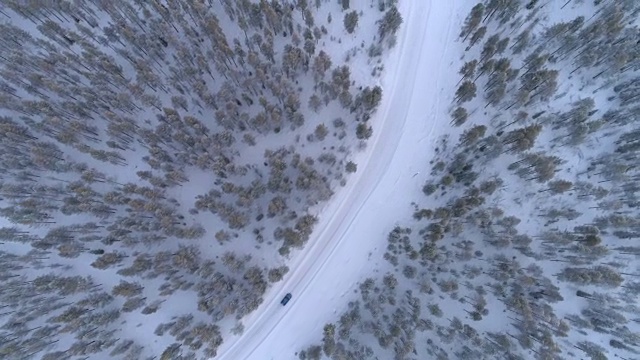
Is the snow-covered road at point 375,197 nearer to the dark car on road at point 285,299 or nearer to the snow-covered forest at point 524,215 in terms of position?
the dark car on road at point 285,299

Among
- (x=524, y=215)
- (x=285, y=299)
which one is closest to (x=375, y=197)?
(x=285, y=299)

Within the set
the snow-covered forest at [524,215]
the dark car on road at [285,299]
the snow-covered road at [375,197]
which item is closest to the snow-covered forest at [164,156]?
the snow-covered road at [375,197]

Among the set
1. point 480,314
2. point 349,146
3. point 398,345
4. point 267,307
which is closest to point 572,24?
point 349,146

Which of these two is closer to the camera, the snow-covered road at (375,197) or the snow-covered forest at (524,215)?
the snow-covered forest at (524,215)

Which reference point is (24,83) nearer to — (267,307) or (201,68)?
(201,68)

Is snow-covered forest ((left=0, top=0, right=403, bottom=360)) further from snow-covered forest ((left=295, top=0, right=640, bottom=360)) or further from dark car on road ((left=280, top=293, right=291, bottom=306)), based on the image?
snow-covered forest ((left=295, top=0, right=640, bottom=360))

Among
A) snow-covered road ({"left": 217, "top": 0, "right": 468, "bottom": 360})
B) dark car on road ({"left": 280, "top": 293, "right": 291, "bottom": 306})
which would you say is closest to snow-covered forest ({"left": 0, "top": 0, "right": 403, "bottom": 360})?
snow-covered road ({"left": 217, "top": 0, "right": 468, "bottom": 360})
